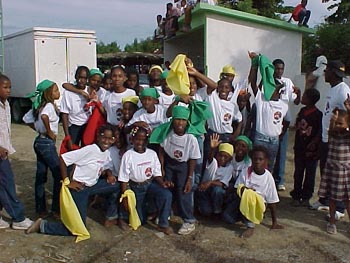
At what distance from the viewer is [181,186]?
467 centimetres

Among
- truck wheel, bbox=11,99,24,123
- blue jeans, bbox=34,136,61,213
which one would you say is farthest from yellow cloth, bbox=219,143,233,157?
truck wheel, bbox=11,99,24,123

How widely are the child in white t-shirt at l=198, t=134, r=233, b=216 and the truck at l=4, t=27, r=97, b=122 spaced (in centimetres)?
950

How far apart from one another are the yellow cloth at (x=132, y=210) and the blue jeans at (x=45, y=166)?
35.2 inches

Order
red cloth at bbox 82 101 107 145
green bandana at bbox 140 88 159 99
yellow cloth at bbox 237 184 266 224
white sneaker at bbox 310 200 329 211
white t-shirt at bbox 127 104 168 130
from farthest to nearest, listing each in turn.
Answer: white sneaker at bbox 310 200 329 211 → red cloth at bbox 82 101 107 145 → white t-shirt at bbox 127 104 168 130 → green bandana at bbox 140 88 159 99 → yellow cloth at bbox 237 184 266 224

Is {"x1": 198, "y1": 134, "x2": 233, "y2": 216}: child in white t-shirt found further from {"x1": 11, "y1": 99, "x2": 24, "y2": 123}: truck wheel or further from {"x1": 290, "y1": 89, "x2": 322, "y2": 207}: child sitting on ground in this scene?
{"x1": 11, "y1": 99, "x2": 24, "y2": 123}: truck wheel

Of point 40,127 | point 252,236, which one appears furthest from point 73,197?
point 252,236

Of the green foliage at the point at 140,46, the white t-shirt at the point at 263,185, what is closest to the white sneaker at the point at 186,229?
the white t-shirt at the point at 263,185

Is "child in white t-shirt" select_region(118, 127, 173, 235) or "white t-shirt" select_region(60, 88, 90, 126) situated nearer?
"child in white t-shirt" select_region(118, 127, 173, 235)

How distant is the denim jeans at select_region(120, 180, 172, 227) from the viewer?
182 inches

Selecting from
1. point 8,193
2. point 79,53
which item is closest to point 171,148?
point 8,193

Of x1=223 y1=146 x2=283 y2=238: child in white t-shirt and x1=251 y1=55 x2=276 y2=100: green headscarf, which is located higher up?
x1=251 y1=55 x2=276 y2=100: green headscarf

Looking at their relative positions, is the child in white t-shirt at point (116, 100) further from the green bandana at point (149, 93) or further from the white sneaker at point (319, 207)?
the white sneaker at point (319, 207)

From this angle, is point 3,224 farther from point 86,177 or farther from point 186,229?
point 186,229

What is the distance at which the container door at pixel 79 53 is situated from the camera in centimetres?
1355
